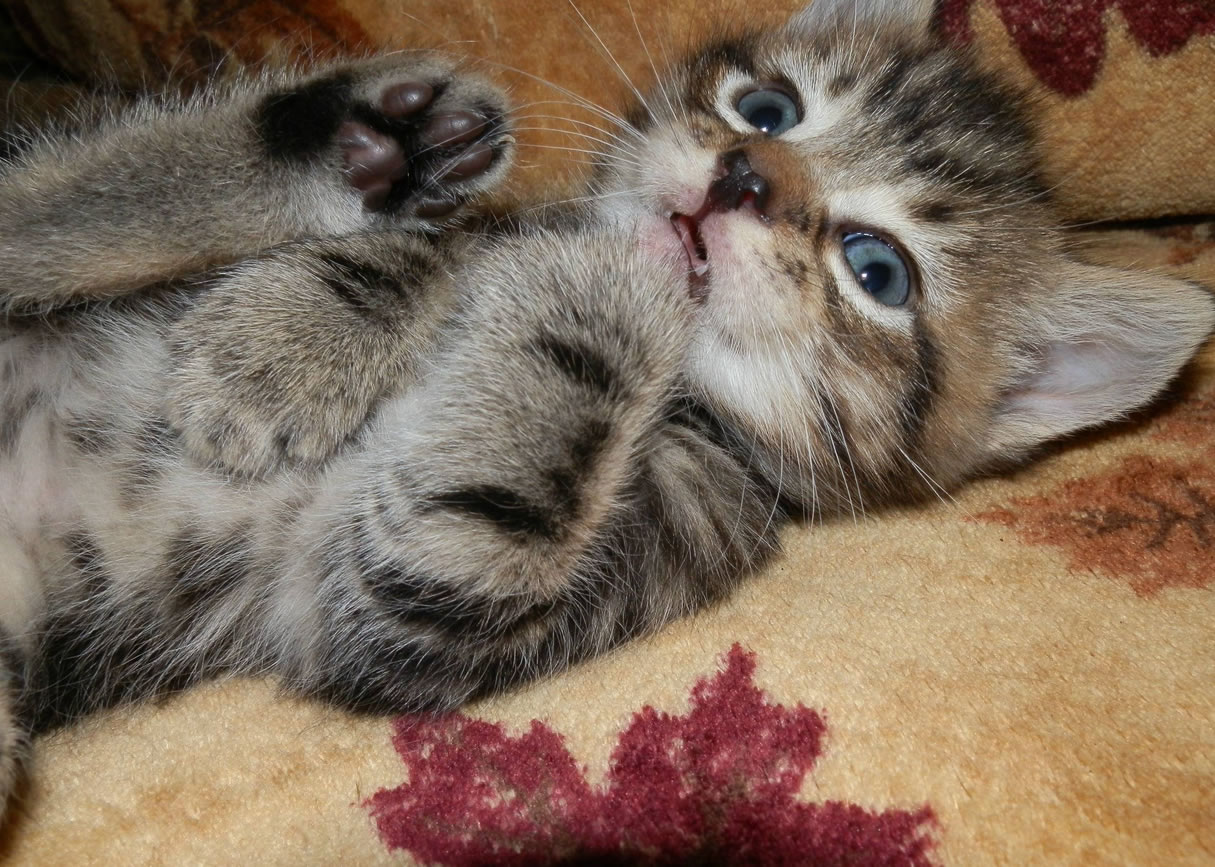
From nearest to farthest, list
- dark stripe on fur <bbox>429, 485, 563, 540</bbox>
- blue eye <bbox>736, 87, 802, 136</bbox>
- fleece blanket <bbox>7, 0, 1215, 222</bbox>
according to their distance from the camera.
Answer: dark stripe on fur <bbox>429, 485, 563, 540</bbox>, blue eye <bbox>736, 87, 802, 136</bbox>, fleece blanket <bbox>7, 0, 1215, 222</bbox>

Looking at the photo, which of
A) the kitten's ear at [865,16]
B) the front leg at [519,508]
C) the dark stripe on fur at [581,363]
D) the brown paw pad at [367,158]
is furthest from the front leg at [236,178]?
the kitten's ear at [865,16]

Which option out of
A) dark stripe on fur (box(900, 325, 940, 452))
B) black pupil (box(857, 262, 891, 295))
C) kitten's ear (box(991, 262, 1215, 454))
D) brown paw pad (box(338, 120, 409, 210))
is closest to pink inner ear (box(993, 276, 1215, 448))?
kitten's ear (box(991, 262, 1215, 454))

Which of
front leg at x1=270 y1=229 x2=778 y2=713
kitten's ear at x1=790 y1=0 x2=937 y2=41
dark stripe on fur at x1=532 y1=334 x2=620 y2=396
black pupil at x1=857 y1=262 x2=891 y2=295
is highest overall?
kitten's ear at x1=790 y1=0 x2=937 y2=41

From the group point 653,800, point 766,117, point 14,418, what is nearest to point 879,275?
point 766,117

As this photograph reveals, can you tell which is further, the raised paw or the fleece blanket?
the fleece blanket

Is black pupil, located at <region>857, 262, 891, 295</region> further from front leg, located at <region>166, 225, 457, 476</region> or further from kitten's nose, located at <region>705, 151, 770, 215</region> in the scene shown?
front leg, located at <region>166, 225, 457, 476</region>

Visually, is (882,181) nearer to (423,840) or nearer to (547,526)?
(547,526)

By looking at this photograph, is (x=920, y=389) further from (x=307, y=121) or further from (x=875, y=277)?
(x=307, y=121)
